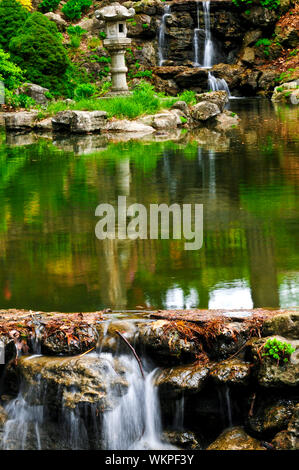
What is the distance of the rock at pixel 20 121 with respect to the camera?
20.4 metres

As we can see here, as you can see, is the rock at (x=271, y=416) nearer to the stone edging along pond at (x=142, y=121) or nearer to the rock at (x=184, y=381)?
the rock at (x=184, y=381)

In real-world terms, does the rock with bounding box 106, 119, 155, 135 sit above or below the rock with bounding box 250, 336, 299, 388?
above

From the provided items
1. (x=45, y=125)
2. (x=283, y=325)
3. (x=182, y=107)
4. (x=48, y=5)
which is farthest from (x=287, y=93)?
(x=283, y=325)

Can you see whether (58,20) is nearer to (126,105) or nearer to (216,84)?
(216,84)

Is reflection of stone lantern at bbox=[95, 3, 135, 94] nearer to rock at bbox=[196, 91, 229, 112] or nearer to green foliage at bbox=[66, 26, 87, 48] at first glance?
rock at bbox=[196, 91, 229, 112]

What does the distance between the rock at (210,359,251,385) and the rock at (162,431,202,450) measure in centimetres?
41

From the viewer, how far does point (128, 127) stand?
18.8 m

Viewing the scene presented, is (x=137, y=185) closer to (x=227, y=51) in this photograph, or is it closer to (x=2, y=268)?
(x=2, y=268)

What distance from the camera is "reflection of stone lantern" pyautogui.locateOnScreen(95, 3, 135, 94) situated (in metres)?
20.9

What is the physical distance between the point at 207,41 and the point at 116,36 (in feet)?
36.9

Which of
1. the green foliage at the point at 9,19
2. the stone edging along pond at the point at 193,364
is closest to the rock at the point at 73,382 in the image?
the stone edging along pond at the point at 193,364

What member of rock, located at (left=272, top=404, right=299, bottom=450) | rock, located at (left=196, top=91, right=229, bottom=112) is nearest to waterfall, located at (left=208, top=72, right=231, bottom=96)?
rock, located at (left=196, top=91, right=229, bottom=112)
